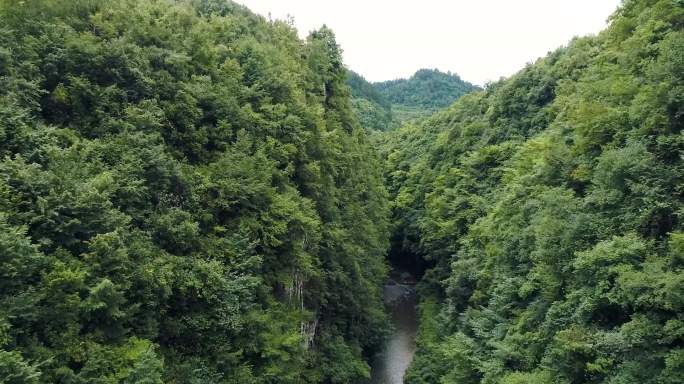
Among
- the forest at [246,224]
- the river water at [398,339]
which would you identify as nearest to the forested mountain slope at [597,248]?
the forest at [246,224]

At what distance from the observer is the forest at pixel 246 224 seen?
13844 millimetres

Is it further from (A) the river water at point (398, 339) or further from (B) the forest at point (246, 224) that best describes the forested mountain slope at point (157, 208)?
(A) the river water at point (398, 339)

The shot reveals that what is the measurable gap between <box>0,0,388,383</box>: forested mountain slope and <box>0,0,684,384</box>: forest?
0.08 metres

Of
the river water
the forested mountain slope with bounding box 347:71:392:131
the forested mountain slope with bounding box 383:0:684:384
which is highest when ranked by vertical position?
the forested mountain slope with bounding box 347:71:392:131

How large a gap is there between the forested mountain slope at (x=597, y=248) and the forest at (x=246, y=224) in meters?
0.09

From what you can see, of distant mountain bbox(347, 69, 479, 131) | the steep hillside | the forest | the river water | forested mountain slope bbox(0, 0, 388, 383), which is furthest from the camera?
distant mountain bbox(347, 69, 479, 131)

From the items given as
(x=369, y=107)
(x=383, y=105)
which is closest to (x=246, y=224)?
(x=369, y=107)

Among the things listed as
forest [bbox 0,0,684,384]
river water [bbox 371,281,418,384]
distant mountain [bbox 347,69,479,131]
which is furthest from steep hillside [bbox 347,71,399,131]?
forest [bbox 0,0,684,384]

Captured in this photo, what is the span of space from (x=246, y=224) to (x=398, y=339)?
2423cm

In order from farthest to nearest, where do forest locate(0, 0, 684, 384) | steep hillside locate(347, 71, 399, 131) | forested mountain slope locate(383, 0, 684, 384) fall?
steep hillside locate(347, 71, 399, 131)
forested mountain slope locate(383, 0, 684, 384)
forest locate(0, 0, 684, 384)

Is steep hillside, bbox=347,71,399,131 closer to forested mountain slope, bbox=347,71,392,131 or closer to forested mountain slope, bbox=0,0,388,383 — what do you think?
forested mountain slope, bbox=347,71,392,131

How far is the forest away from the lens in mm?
13844

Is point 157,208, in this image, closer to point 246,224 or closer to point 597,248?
point 246,224

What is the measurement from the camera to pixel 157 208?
17.8 metres
